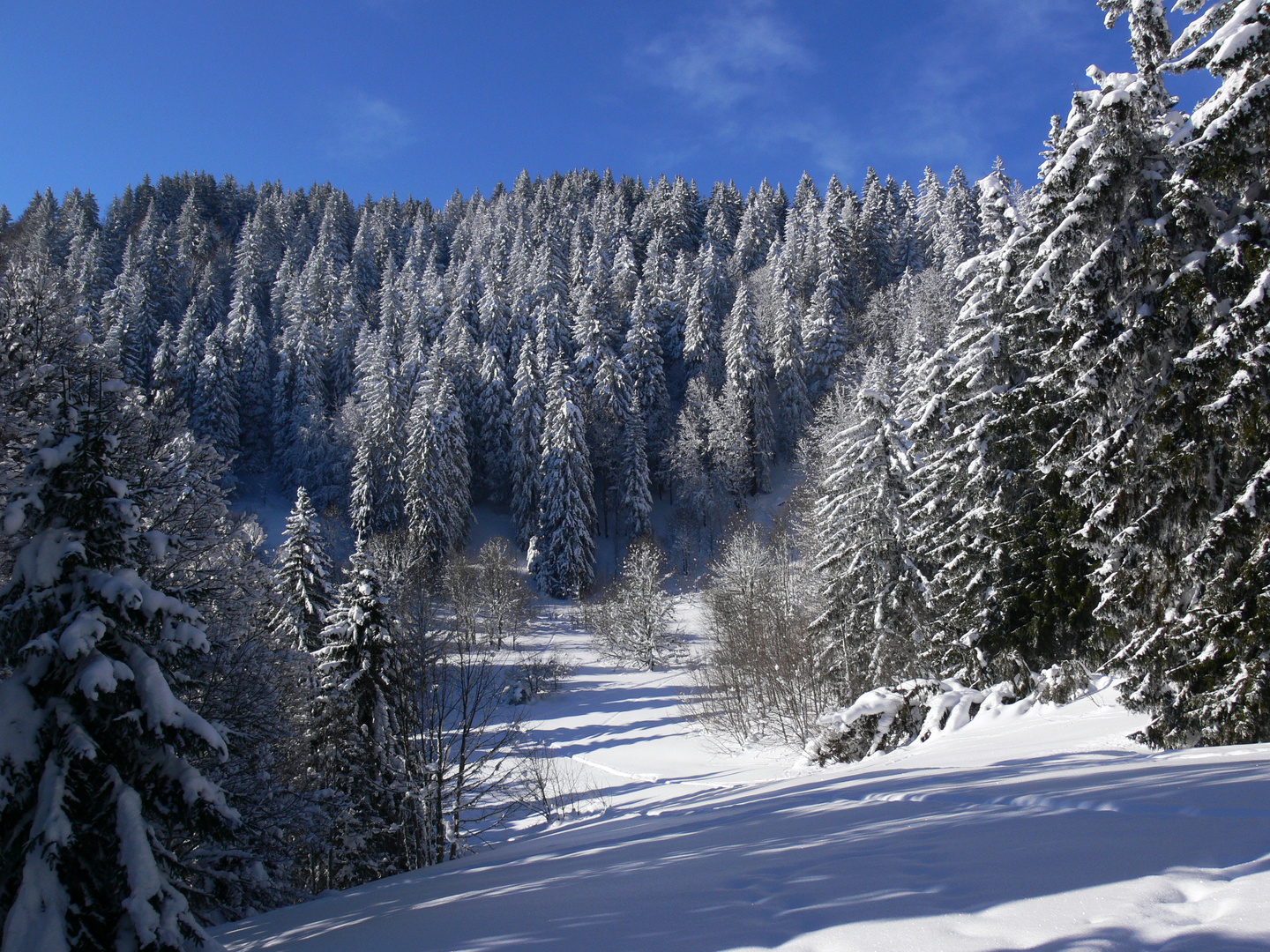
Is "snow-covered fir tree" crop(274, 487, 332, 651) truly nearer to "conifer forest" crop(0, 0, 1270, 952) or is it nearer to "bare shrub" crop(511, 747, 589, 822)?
"conifer forest" crop(0, 0, 1270, 952)

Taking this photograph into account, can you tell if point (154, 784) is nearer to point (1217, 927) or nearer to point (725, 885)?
point (725, 885)

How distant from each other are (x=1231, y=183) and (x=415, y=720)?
19.0 metres

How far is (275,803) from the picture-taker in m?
13.3

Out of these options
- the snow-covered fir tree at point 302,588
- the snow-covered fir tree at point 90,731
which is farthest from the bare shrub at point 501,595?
the snow-covered fir tree at point 90,731

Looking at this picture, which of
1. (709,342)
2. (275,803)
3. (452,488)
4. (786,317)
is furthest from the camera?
(709,342)

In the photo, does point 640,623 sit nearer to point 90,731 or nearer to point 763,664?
point 763,664

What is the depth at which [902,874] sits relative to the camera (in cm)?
393

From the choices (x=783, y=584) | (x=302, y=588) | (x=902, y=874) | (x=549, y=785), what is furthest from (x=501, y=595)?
(x=902, y=874)

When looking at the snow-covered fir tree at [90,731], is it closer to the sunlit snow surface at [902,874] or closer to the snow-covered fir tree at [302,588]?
the sunlit snow surface at [902,874]

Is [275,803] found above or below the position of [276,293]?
below

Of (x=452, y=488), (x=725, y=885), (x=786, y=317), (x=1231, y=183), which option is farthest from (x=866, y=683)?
(x=786, y=317)

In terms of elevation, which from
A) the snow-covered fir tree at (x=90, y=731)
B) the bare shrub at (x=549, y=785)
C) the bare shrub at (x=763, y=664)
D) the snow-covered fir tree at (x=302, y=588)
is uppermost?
the snow-covered fir tree at (x=302, y=588)

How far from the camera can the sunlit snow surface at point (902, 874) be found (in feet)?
10.1

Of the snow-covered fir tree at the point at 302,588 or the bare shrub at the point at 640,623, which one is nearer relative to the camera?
the snow-covered fir tree at the point at 302,588
